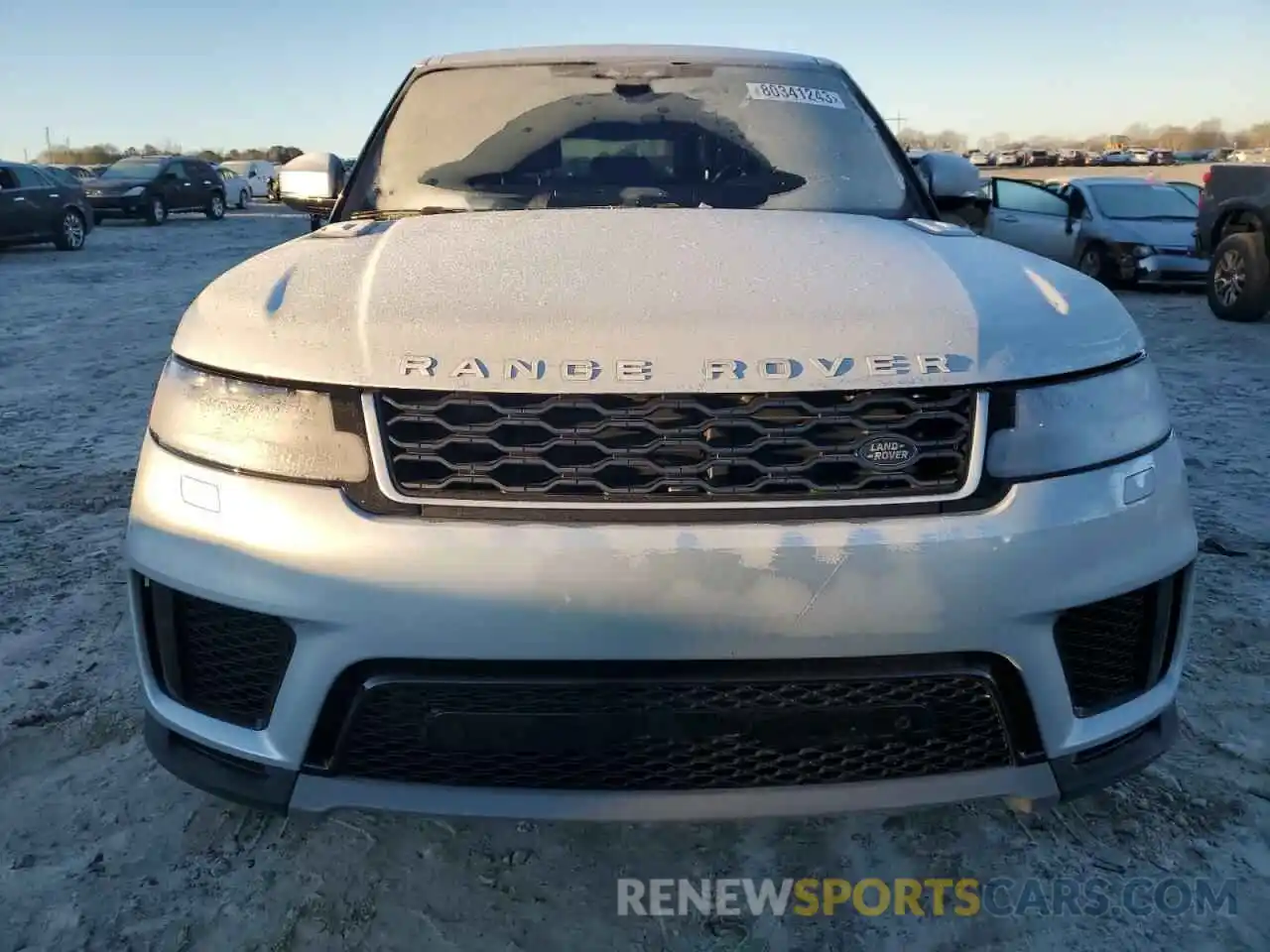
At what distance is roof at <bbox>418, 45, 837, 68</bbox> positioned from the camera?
117 inches

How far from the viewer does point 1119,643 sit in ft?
5.38

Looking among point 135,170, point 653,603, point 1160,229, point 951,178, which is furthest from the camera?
point 135,170

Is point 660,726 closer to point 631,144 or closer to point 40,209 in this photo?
point 631,144

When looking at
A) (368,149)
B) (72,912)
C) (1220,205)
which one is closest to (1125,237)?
(1220,205)

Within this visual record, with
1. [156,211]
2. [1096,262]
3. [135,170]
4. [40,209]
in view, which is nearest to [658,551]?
[1096,262]

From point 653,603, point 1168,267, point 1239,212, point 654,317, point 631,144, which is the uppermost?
point 631,144

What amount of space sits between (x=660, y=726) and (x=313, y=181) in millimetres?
2250

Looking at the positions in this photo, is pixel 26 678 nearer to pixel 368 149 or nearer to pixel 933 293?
pixel 368 149

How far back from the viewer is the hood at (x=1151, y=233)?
10930 millimetres

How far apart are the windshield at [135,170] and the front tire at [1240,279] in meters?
21.9

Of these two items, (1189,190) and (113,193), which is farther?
(113,193)

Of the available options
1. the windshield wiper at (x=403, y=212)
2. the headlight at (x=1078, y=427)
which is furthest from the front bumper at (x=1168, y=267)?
the headlight at (x=1078, y=427)

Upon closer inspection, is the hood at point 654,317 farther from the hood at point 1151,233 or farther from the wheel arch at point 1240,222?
the hood at point 1151,233

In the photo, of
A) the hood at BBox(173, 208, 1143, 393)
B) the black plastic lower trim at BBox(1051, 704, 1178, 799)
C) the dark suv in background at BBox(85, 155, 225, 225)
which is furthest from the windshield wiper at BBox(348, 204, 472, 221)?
the dark suv in background at BBox(85, 155, 225, 225)
